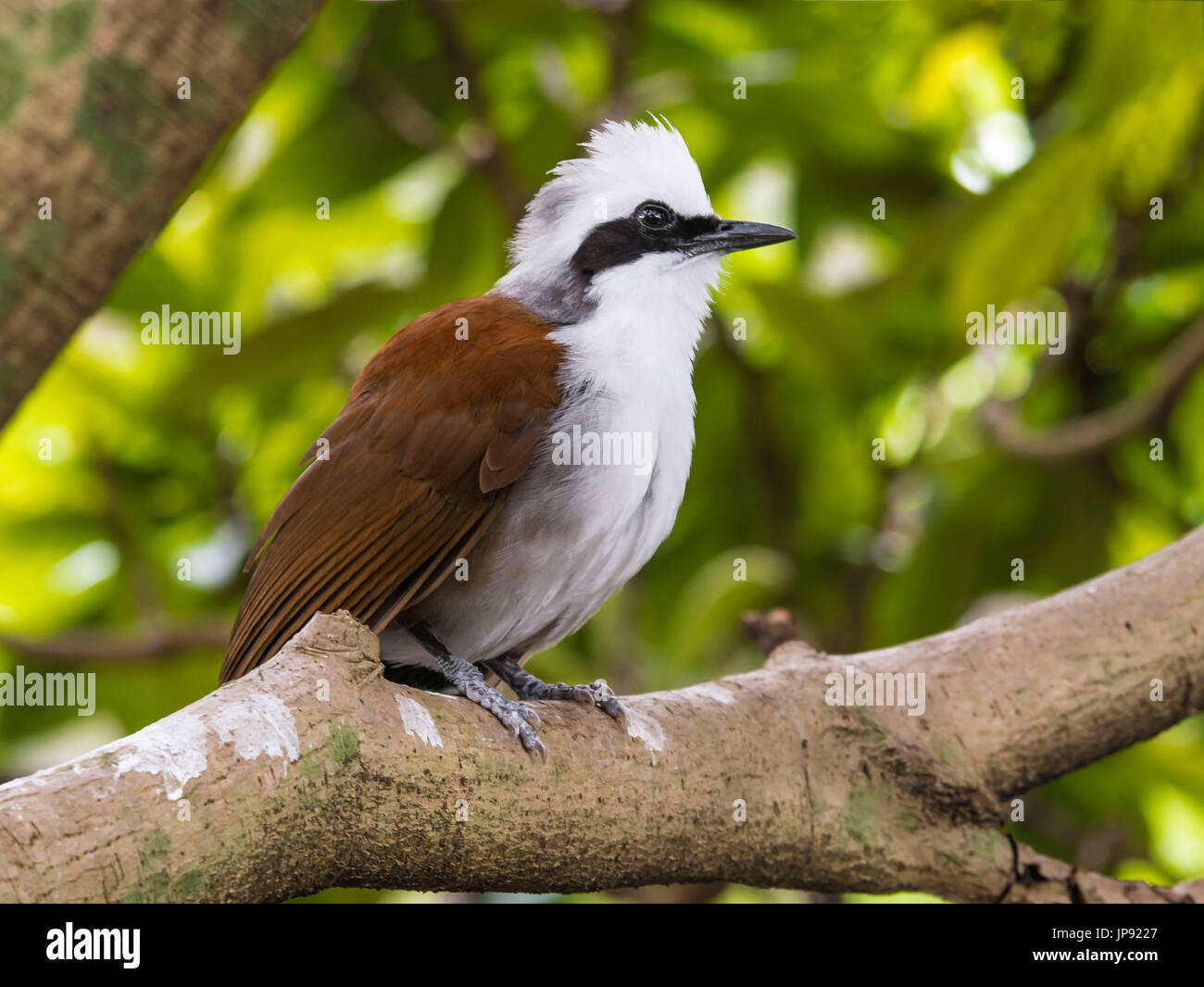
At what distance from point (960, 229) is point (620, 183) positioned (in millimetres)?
1043

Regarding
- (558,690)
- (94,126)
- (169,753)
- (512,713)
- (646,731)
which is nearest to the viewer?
(169,753)

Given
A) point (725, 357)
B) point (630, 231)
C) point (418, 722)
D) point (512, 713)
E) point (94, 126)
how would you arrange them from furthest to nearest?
point (725, 357) → point (630, 231) → point (94, 126) → point (512, 713) → point (418, 722)

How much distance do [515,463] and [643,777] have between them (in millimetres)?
608

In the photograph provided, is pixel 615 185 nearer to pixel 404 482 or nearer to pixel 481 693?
pixel 404 482

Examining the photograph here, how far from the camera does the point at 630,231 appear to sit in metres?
2.72

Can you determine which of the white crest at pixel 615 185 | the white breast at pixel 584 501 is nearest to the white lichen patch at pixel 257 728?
the white breast at pixel 584 501

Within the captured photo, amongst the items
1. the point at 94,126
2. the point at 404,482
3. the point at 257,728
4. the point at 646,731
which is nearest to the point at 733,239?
the point at 404,482

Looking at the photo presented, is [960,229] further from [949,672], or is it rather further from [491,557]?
[491,557]

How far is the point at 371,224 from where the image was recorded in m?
4.32

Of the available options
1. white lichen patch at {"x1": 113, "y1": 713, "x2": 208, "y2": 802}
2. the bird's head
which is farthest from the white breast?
white lichen patch at {"x1": 113, "y1": 713, "x2": 208, "y2": 802}

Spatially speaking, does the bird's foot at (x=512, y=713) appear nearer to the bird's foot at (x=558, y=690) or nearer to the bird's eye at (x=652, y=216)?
the bird's foot at (x=558, y=690)

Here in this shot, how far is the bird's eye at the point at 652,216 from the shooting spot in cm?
273

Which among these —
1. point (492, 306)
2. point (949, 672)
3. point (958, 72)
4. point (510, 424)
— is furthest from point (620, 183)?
point (958, 72)

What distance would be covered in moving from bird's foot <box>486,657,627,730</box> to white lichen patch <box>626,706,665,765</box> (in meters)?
0.01
